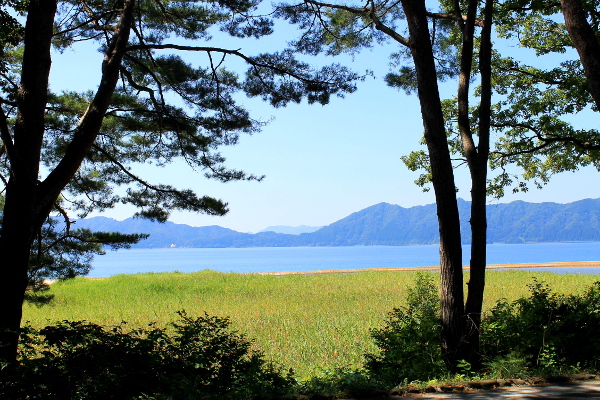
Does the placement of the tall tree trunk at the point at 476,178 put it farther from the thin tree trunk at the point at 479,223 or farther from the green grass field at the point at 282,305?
the green grass field at the point at 282,305

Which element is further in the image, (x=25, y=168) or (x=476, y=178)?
(x=476, y=178)

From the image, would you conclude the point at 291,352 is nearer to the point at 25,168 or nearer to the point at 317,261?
the point at 25,168

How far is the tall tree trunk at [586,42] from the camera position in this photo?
4.42 m

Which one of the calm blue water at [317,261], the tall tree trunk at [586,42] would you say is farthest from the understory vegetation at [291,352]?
the calm blue water at [317,261]

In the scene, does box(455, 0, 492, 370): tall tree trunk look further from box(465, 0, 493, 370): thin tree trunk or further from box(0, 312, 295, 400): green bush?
box(0, 312, 295, 400): green bush

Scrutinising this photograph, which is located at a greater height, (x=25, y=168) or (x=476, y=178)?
(x=476, y=178)

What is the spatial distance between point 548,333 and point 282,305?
29.2 ft

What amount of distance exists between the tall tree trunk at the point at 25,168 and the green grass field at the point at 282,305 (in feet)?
10.4

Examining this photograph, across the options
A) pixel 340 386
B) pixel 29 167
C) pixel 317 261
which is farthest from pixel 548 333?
pixel 317 261

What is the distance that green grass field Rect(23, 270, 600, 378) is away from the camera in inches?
327

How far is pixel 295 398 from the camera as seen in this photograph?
412 centimetres

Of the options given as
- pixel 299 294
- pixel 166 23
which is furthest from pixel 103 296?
pixel 166 23

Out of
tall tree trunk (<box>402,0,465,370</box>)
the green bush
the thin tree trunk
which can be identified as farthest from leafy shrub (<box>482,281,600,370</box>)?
the green bush

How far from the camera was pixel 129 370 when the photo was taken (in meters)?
4.33
